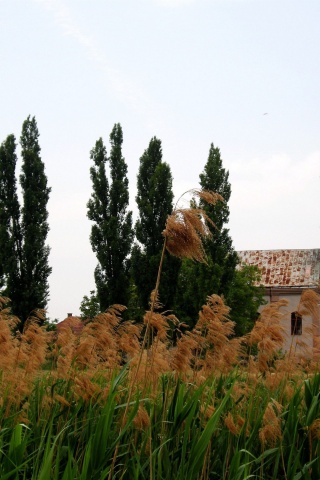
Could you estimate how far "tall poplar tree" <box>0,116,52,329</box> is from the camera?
33156 mm

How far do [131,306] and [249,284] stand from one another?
29.9 ft

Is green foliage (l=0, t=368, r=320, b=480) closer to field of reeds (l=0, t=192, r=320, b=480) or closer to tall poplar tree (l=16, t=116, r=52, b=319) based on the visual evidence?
field of reeds (l=0, t=192, r=320, b=480)

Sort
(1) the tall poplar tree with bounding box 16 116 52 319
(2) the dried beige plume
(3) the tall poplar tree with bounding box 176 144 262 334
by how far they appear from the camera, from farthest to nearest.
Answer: (3) the tall poplar tree with bounding box 176 144 262 334 < (1) the tall poplar tree with bounding box 16 116 52 319 < (2) the dried beige plume

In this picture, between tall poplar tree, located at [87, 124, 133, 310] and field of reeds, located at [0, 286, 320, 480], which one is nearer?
field of reeds, located at [0, 286, 320, 480]

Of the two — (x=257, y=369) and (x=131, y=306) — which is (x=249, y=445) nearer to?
(x=257, y=369)

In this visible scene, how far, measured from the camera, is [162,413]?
557cm

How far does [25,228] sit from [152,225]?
216 inches

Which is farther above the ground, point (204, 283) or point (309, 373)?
point (204, 283)

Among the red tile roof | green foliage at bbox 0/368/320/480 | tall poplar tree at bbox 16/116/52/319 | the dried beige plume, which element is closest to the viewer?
the dried beige plume

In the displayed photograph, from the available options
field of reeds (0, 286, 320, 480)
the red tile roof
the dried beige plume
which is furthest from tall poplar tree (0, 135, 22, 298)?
the dried beige plume

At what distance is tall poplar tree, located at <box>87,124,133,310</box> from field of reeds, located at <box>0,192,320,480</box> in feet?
87.6

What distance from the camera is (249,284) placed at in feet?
142

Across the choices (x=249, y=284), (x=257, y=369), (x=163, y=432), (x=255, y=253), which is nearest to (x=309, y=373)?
(x=257, y=369)

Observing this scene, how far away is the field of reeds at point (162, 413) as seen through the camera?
4.91 meters
